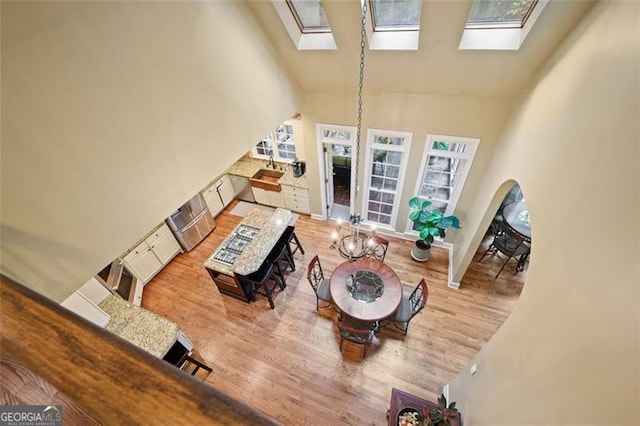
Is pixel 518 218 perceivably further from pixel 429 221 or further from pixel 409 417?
pixel 409 417

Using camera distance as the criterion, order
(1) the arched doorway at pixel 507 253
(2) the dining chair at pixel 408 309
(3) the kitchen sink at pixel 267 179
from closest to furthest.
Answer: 1. (2) the dining chair at pixel 408 309
2. (1) the arched doorway at pixel 507 253
3. (3) the kitchen sink at pixel 267 179

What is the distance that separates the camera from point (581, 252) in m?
1.52

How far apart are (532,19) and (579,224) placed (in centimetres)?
203

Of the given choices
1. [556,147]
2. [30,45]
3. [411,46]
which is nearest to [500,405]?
[556,147]

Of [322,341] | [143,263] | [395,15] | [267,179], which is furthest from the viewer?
[267,179]

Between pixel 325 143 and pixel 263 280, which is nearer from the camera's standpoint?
pixel 263 280

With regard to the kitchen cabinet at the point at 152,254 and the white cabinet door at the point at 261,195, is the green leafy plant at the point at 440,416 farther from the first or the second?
the white cabinet door at the point at 261,195

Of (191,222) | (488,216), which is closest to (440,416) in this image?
(488,216)

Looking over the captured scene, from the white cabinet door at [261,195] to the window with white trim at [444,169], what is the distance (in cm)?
334

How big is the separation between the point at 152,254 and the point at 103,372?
4.93m

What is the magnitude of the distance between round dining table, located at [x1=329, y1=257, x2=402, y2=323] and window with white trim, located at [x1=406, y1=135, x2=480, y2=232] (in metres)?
1.76

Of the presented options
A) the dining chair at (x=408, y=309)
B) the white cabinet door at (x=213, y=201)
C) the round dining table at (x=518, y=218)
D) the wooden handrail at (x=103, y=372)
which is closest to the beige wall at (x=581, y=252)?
the dining chair at (x=408, y=309)

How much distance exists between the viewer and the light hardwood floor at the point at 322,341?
3.31 meters

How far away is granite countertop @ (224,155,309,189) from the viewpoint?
571cm
